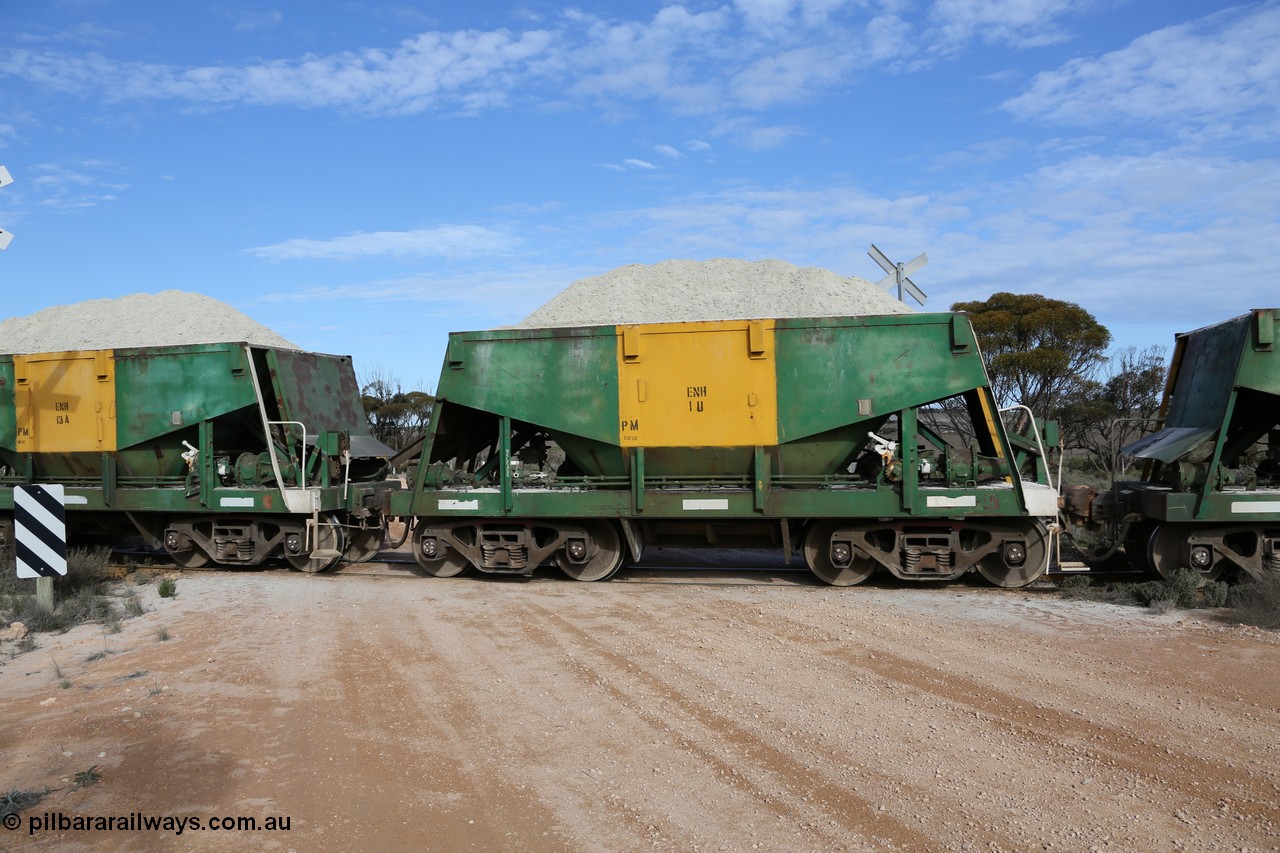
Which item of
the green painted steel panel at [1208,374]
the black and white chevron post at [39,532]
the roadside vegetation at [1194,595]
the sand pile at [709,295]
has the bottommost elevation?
the roadside vegetation at [1194,595]

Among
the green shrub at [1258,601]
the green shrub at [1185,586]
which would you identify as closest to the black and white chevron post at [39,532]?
the green shrub at [1185,586]

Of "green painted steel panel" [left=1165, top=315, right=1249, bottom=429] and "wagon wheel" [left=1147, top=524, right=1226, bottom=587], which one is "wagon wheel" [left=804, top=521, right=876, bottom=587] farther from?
"green painted steel panel" [left=1165, top=315, right=1249, bottom=429]

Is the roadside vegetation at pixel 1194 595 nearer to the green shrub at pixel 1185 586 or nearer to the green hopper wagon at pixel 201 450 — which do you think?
the green shrub at pixel 1185 586

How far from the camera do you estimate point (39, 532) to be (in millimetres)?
8367

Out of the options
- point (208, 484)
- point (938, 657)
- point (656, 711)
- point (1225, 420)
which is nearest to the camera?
point (656, 711)

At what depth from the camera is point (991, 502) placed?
9.49 m

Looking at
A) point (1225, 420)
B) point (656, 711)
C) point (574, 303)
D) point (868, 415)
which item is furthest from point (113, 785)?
point (574, 303)

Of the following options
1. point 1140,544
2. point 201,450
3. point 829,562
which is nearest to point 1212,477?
point 1140,544

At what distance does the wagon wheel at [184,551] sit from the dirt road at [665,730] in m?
4.03

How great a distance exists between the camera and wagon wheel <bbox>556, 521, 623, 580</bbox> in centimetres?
1066

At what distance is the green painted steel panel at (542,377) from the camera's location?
10.4 meters

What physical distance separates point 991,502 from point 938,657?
3.20 metres

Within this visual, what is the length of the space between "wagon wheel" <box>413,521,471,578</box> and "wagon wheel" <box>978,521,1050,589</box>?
6.46 m

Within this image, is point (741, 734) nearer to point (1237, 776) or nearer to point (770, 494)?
point (1237, 776)
